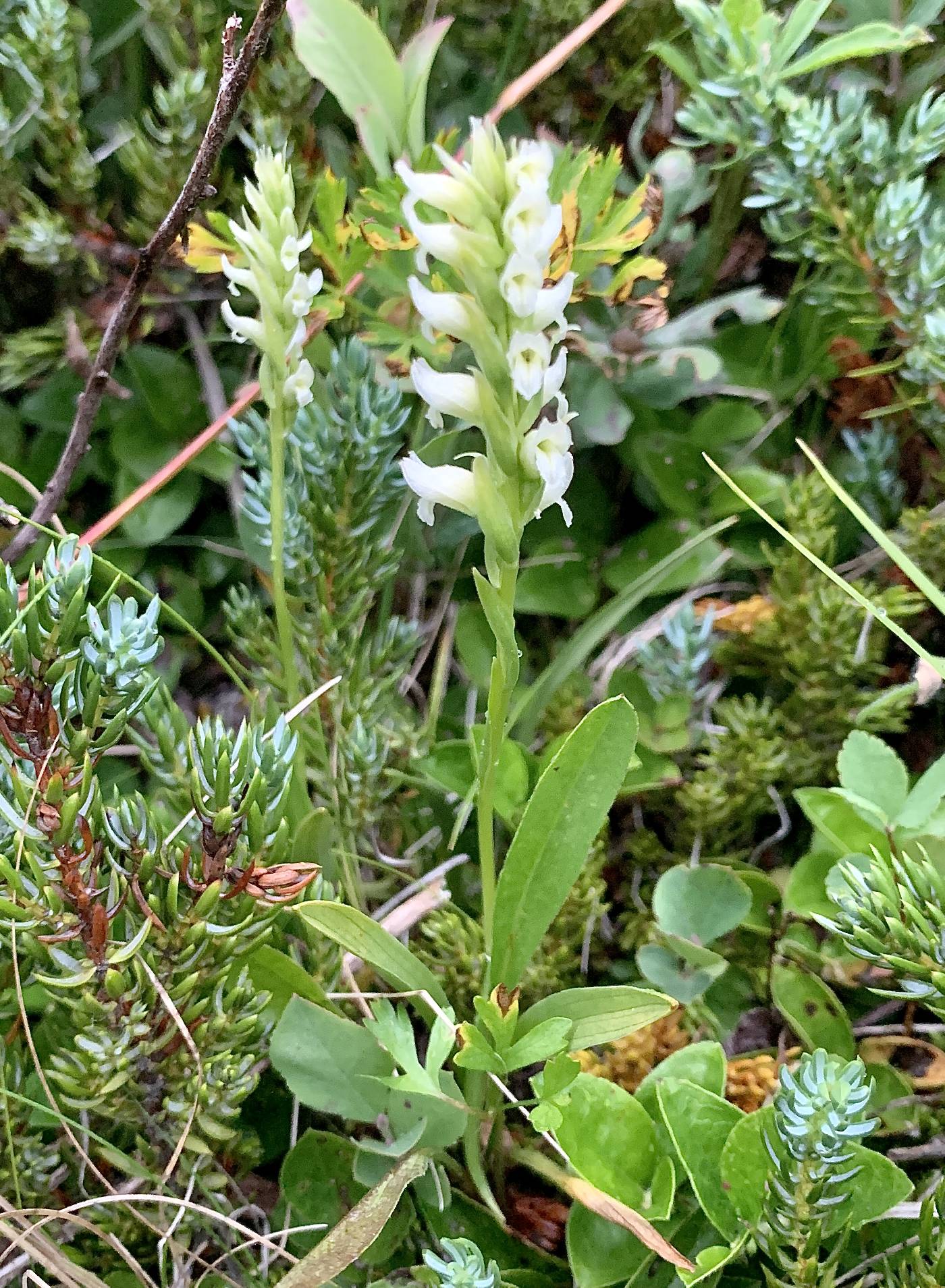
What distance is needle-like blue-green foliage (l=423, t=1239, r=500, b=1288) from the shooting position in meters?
0.54

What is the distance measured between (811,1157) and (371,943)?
29cm

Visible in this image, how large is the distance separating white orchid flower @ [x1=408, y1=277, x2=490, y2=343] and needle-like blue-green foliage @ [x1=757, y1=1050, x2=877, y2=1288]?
443 millimetres

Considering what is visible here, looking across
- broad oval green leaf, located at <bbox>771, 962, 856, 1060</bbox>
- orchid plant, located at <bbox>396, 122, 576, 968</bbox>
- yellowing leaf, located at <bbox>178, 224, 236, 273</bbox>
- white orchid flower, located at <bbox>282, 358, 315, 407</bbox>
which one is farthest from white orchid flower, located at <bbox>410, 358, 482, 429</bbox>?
broad oval green leaf, located at <bbox>771, 962, 856, 1060</bbox>

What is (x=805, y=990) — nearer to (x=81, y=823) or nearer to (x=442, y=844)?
(x=442, y=844)

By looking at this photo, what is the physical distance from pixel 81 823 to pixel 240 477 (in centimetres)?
59

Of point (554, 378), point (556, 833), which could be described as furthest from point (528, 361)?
point (556, 833)

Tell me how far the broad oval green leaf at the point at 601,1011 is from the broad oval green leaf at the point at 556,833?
0.03m

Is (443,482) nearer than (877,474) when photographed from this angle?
Yes

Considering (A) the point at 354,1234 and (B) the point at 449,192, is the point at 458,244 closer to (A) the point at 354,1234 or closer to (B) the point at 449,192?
(B) the point at 449,192

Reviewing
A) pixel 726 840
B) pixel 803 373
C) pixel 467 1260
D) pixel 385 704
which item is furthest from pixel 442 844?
pixel 803 373

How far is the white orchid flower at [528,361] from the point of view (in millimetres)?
494

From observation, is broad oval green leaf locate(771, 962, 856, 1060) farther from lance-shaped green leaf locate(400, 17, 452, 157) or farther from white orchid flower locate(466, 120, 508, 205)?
lance-shaped green leaf locate(400, 17, 452, 157)

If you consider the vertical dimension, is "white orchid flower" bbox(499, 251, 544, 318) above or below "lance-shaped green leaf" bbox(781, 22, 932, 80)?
above

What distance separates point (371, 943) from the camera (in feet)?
2.09
